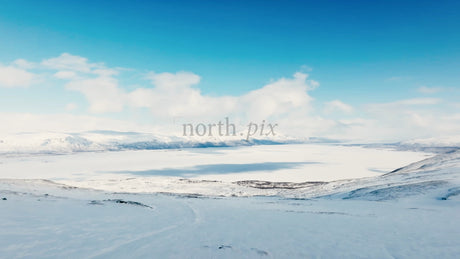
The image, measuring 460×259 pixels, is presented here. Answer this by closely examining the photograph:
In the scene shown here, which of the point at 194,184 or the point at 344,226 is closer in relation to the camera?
the point at 344,226

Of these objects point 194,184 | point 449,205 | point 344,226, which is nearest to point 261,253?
point 344,226

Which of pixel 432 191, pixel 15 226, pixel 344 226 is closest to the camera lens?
pixel 15 226

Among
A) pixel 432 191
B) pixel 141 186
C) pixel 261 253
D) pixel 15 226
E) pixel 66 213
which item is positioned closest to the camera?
pixel 261 253

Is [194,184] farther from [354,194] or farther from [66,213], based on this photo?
[66,213]

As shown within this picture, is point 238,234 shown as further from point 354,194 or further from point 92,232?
point 354,194

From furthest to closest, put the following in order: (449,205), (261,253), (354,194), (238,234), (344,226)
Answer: (354,194), (449,205), (344,226), (238,234), (261,253)

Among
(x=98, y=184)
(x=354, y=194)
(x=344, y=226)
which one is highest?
(x=344, y=226)

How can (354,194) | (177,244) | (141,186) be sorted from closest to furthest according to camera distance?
(177,244) → (354,194) → (141,186)

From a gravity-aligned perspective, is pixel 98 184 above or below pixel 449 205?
below

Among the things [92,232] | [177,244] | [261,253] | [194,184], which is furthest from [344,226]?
[194,184]
